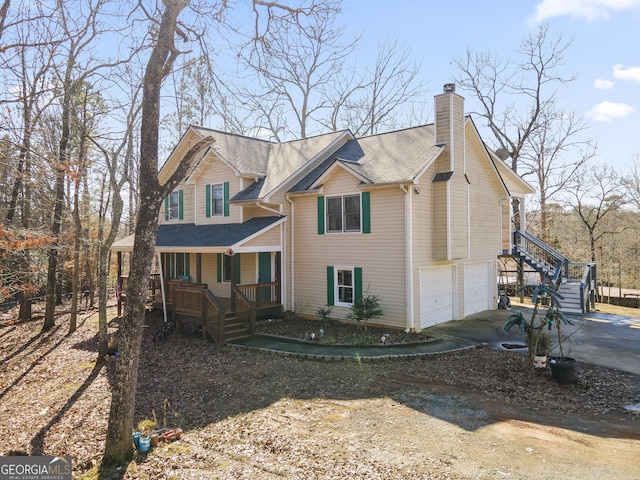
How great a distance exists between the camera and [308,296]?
16047mm

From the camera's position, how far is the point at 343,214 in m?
15.1

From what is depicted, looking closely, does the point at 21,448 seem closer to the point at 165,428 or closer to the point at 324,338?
the point at 165,428

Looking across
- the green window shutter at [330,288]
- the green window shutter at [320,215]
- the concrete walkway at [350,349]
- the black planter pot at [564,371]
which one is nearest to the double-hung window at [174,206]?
the green window shutter at [320,215]

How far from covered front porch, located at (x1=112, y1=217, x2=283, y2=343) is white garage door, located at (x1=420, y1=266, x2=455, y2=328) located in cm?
528

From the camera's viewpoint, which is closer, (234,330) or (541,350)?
(541,350)

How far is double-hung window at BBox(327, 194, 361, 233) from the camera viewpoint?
14.8m

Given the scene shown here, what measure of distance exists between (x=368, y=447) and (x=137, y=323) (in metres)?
3.82

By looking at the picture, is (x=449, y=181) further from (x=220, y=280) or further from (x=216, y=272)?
(x=216, y=272)

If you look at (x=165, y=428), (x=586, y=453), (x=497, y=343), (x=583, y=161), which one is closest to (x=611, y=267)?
(x=583, y=161)

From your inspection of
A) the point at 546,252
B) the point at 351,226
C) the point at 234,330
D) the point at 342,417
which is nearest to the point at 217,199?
the point at 351,226

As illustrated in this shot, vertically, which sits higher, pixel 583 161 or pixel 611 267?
pixel 583 161

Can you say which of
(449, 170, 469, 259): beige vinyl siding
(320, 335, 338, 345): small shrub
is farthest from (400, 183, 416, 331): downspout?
(320, 335, 338, 345): small shrub

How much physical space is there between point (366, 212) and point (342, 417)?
26.8ft

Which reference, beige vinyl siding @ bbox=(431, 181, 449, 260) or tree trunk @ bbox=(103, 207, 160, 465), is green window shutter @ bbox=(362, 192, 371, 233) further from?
tree trunk @ bbox=(103, 207, 160, 465)
